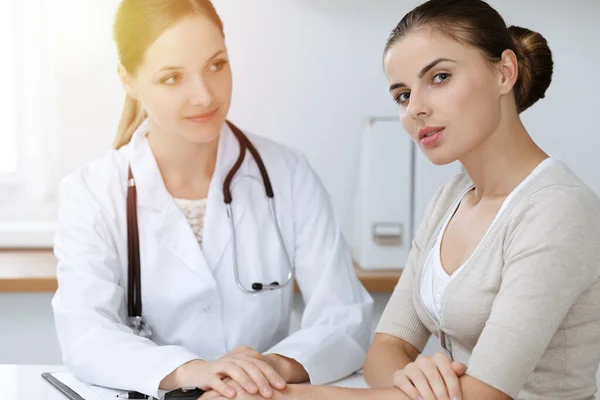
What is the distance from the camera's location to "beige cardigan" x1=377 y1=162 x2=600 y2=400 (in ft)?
3.55

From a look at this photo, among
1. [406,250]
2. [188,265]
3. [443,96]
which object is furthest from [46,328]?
[443,96]

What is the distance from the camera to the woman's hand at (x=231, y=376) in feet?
4.10

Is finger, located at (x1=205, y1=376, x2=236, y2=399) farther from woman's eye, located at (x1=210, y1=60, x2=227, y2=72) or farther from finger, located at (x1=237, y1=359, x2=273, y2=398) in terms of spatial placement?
woman's eye, located at (x1=210, y1=60, x2=227, y2=72)

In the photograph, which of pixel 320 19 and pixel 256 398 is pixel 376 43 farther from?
pixel 256 398

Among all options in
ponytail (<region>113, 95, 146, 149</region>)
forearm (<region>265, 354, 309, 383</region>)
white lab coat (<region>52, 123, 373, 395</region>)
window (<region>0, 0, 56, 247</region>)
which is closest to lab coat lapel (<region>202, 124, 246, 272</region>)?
white lab coat (<region>52, 123, 373, 395</region>)

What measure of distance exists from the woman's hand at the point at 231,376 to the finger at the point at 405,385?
0.56ft

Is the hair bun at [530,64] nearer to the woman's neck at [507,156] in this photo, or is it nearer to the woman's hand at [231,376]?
the woman's neck at [507,156]

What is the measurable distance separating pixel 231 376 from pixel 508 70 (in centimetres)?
59

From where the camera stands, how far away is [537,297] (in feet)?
3.54

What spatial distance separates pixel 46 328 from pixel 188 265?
789 mm

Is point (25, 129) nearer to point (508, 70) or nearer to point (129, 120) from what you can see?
point (129, 120)

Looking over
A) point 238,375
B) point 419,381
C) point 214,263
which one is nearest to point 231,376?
point 238,375

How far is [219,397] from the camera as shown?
124 cm

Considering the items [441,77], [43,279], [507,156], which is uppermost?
[441,77]
